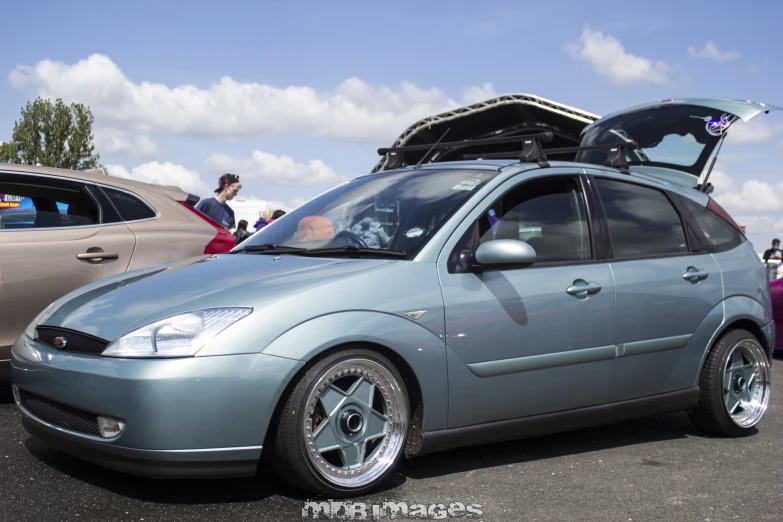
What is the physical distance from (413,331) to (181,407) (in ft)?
3.59

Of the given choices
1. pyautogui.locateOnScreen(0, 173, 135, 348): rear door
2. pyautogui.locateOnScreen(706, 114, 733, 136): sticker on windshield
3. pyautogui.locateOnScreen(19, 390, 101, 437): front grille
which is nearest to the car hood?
pyautogui.locateOnScreen(19, 390, 101, 437): front grille

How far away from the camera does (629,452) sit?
4.81 meters

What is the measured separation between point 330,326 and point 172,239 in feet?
9.31

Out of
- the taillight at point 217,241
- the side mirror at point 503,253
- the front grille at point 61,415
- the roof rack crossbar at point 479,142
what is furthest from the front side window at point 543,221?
the taillight at point 217,241

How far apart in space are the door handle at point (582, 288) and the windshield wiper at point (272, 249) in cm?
142

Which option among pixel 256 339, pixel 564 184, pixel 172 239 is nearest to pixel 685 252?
pixel 564 184

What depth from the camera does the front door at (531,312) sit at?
4.03m

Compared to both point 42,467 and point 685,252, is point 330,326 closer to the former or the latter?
point 42,467

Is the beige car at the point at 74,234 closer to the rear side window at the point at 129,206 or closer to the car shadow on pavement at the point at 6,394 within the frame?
the rear side window at the point at 129,206

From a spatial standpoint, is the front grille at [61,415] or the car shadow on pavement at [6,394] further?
the car shadow on pavement at [6,394]

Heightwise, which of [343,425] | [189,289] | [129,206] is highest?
[129,206]

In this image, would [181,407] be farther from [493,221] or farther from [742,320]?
[742,320]

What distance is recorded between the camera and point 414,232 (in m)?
4.21

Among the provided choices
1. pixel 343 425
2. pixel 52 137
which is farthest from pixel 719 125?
pixel 52 137
